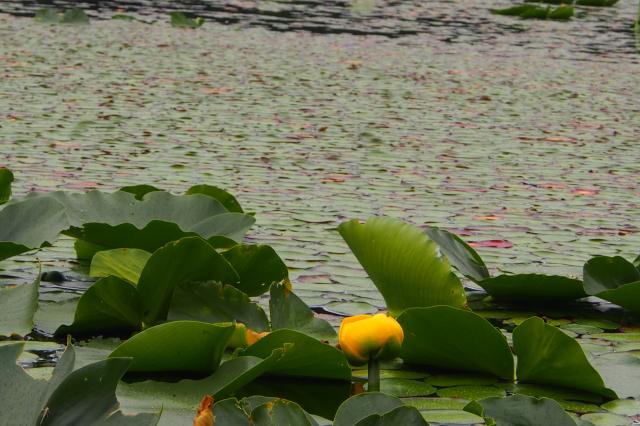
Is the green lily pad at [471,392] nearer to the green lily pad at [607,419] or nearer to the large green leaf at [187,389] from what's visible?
the green lily pad at [607,419]

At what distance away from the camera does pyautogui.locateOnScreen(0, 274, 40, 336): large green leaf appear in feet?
5.30

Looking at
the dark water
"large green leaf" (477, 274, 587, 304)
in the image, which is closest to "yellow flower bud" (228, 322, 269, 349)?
"large green leaf" (477, 274, 587, 304)

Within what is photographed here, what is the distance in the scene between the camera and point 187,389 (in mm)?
1479

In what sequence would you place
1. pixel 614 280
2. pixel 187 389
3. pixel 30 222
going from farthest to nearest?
1. pixel 614 280
2. pixel 30 222
3. pixel 187 389

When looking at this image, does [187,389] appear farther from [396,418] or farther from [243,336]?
[396,418]

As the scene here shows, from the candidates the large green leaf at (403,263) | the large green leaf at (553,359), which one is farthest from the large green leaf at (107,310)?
the large green leaf at (553,359)

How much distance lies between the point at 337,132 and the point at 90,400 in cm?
315

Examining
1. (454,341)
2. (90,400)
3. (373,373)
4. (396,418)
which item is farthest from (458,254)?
(90,400)

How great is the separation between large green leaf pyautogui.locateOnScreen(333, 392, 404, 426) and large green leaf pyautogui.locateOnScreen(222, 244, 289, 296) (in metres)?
0.62

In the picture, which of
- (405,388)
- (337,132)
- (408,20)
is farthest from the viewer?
(408,20)

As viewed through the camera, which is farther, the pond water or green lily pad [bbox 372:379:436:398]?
the pond water

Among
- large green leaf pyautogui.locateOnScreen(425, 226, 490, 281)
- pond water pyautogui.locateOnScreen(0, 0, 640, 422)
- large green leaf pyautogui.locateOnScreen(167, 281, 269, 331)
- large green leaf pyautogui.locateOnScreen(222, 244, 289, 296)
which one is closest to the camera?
large green leaf pyautogui.locateOnScreen(167, 281, 269, 331)

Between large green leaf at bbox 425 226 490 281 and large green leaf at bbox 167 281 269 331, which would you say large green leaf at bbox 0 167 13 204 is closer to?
large green leaf at bbox 167 281 269 331

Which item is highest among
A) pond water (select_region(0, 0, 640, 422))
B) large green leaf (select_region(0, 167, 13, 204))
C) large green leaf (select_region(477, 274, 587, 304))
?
large green leaf (select_region(0, 167, 13, 204))
